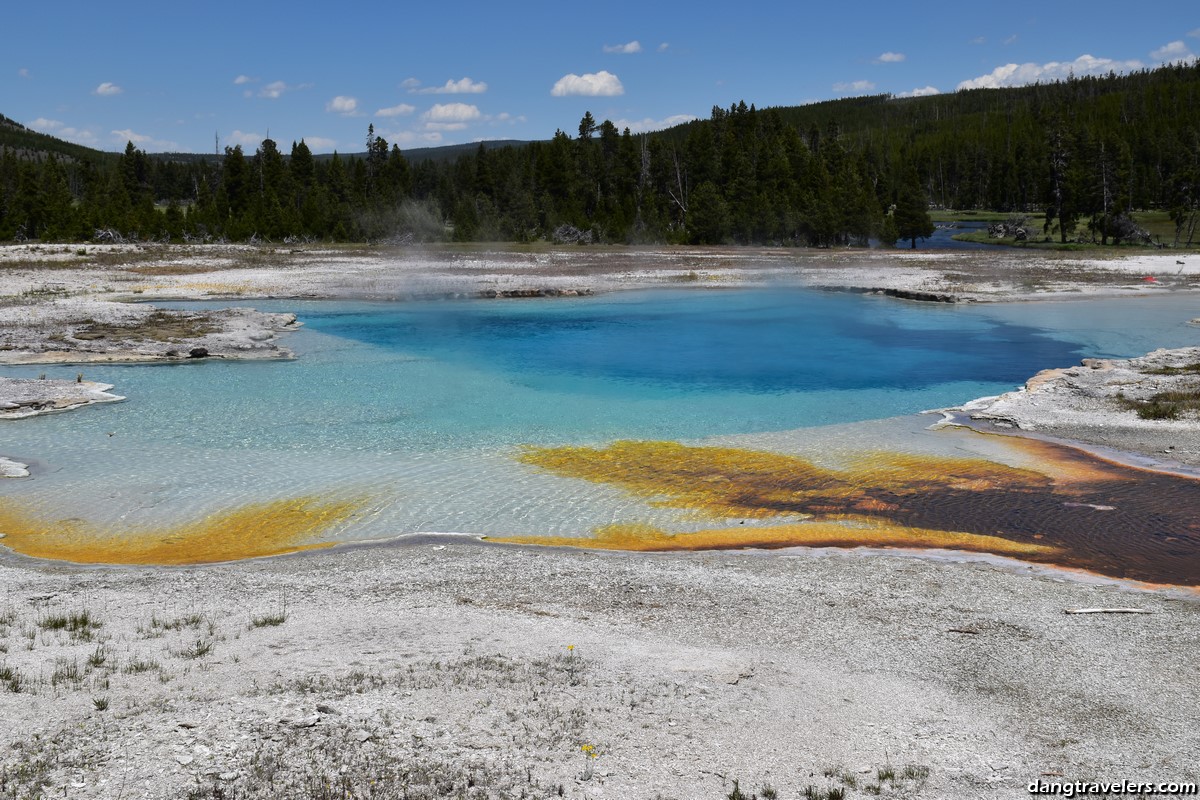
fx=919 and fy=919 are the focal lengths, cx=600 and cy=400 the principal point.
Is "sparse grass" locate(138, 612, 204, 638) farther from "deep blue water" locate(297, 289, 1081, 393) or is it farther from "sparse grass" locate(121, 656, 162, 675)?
"deep blue water" locate(297, 289, 1081, 393)

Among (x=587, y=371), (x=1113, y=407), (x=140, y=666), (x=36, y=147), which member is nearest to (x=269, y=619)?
(x=140, y=666)

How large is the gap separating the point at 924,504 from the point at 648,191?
7810cm

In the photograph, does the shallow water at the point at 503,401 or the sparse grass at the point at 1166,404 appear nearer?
the shallow water at the point at 503,401

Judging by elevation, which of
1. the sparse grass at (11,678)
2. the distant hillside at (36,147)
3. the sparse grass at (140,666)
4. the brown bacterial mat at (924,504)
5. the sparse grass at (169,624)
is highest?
the distant hillside at (36,147)

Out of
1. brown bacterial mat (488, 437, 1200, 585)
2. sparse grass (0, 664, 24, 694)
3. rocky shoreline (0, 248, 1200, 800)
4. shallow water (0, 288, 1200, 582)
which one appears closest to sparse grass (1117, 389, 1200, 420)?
brown bacterial mat (488, 437, 1200, 585)

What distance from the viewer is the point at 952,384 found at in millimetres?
21156

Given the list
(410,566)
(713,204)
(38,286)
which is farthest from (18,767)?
(713,204)

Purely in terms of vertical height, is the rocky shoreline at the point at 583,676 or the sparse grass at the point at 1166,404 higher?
the sparse grass at the point at 1166,404

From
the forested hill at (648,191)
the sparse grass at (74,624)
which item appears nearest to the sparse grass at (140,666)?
the sparse grass at (74,624)

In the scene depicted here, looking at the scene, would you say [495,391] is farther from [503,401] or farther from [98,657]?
[98,657]

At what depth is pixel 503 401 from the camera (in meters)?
19.4

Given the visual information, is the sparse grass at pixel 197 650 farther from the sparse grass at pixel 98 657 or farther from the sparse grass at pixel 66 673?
the sparse grass at pixel 66 673

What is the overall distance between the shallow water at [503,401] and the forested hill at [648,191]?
39963 millimetres

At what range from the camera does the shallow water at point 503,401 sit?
482 inches
